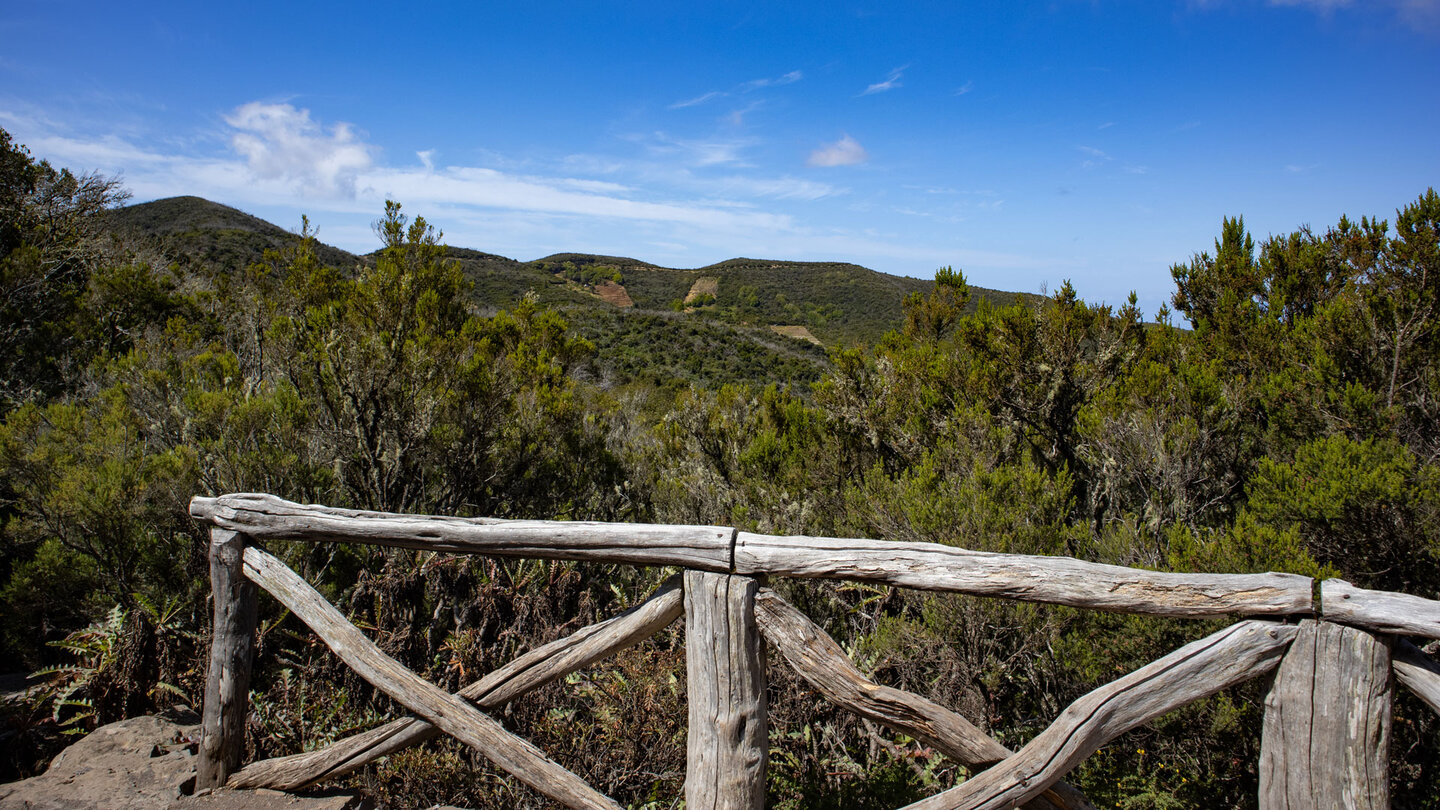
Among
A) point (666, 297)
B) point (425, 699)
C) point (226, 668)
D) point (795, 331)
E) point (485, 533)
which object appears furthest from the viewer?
point (666, 297)

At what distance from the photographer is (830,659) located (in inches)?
77.7

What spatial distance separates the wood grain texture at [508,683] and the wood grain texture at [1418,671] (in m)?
1.86

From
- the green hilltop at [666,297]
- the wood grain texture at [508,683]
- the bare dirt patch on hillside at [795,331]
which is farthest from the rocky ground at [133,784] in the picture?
the bare dirt patch on hillside at [795,331]

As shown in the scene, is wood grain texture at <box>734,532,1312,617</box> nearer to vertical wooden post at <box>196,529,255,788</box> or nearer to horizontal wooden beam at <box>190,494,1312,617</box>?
horizontal wooden beam at <box>190,494,1312,617</box>

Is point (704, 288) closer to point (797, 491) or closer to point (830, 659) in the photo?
point (797, 491)

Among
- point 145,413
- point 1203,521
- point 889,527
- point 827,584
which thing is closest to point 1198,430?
point 1203,521

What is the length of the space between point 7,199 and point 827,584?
51.1 feet

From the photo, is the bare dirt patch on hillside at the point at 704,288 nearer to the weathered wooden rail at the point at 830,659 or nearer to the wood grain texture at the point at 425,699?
the wood grain texture at the point at 425,699

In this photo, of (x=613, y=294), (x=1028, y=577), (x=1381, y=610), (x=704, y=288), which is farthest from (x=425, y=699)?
(x=704, y=288)

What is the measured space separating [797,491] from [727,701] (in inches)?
157

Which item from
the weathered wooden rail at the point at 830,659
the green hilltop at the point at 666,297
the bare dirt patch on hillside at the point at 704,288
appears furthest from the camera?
the bare dirt patch on hillside at the point at 704,288

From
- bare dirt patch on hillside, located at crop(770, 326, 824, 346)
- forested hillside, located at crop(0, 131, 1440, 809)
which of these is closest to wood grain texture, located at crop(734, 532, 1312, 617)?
forested hillside, located at crop(0, 131, 1440, 809)

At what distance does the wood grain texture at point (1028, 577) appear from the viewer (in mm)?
1724

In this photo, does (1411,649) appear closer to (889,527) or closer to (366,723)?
(889,527)
